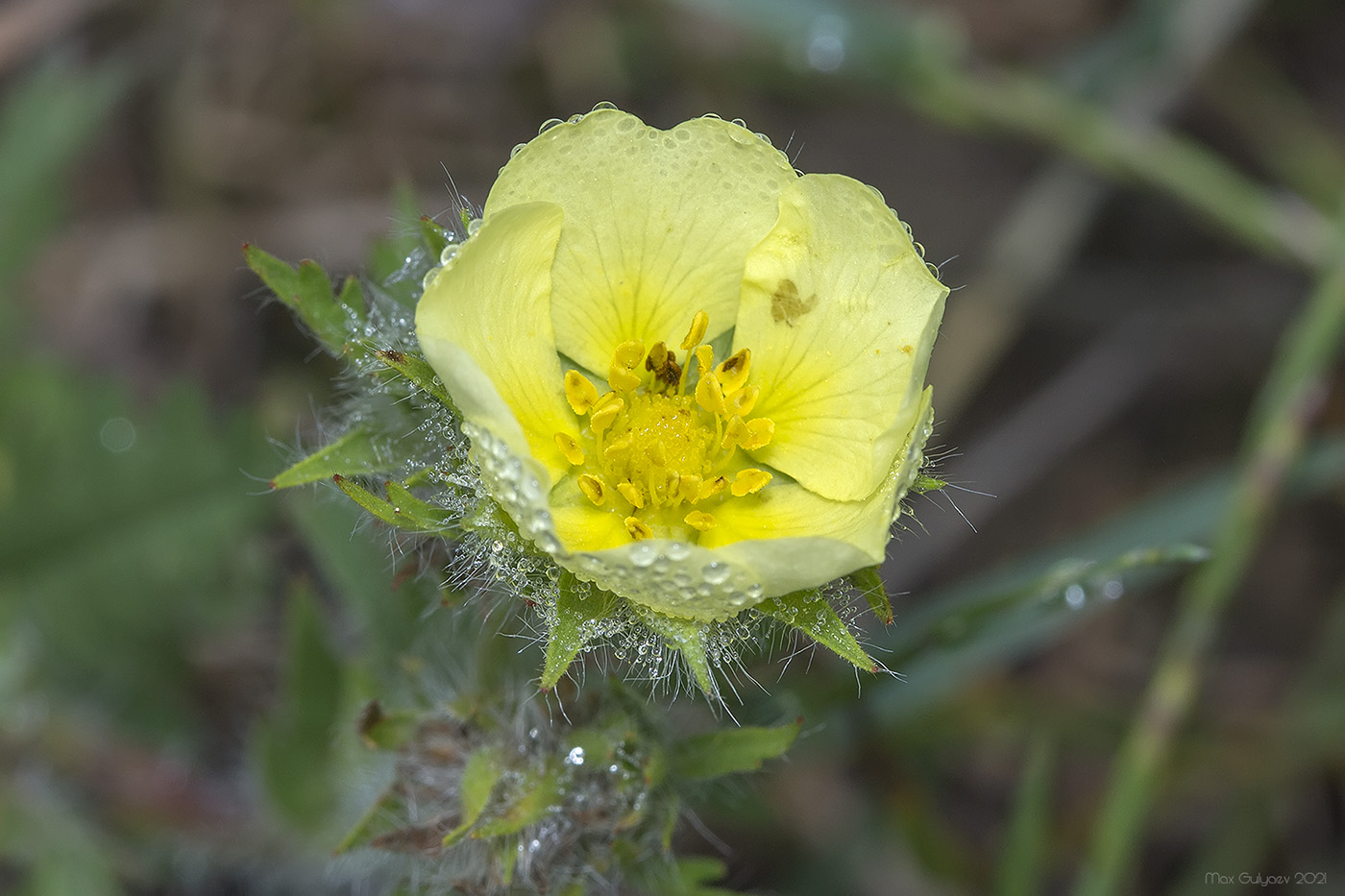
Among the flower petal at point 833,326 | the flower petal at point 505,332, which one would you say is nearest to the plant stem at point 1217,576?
the flower petal at point 833,326

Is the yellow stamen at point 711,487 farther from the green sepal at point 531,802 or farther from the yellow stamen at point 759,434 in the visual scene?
the green sepal at point 531,802

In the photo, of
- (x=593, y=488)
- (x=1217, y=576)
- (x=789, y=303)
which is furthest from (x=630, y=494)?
(x=1217, y=576)

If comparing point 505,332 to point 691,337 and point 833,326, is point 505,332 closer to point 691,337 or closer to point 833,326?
point 691,337

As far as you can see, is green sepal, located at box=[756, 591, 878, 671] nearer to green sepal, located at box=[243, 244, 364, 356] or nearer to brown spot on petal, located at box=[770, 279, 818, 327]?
brown spot on petal, located at box=[770, 279, 818, 327]

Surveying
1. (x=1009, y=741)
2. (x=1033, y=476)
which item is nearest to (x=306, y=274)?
(x=1009, y=741)

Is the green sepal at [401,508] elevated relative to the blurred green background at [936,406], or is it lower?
elevated

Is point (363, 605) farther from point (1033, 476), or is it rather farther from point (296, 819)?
point (1033, 476)

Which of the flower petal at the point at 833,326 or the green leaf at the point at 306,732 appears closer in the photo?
the flower petal at the point at 833,326
